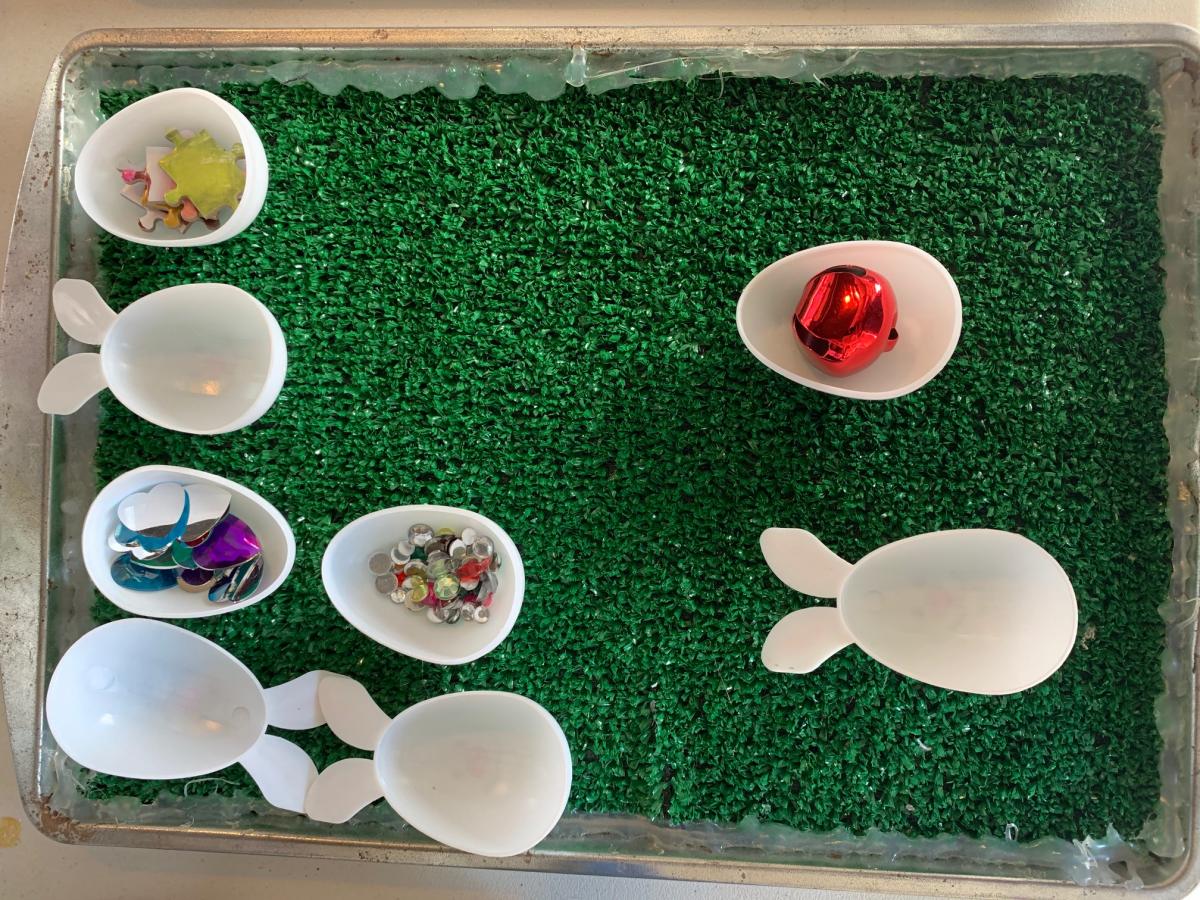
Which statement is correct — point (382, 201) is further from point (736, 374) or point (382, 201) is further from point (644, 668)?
point (644, 668)

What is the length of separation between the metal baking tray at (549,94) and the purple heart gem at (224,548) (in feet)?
0.77

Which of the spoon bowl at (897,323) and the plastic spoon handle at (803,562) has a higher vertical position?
the spoon bowl at (897,323)

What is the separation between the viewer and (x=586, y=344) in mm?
1001

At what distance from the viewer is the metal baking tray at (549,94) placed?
0.96 m

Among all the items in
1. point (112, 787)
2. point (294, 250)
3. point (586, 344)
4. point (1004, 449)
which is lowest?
point (112, 787)

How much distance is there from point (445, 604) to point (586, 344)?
1.21 feet

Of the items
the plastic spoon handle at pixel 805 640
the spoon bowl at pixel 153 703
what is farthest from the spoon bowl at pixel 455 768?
the plastic spoon handle at pixel 805 640

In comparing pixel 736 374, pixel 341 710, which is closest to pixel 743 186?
pixel 736 374

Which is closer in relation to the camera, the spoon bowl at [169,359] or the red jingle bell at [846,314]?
the red jingle bell at [846,314]

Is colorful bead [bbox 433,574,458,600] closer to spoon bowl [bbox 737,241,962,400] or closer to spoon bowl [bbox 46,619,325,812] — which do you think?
spoon bowl [bbox 46,619,325,812]

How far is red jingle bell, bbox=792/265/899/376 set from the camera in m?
0.87

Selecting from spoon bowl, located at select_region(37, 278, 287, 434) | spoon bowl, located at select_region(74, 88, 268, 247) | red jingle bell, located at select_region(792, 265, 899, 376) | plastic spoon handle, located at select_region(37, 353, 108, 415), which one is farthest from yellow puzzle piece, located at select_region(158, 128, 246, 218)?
red jingle bell, located at select_region(792, 265, 899, 376)

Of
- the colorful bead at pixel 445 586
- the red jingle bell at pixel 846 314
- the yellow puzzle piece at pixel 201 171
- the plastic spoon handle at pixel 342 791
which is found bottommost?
the plastic spoon handle at pixel 342 791

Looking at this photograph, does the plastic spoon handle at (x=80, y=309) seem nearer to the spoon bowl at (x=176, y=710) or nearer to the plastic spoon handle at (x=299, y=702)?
the spoon bowl at (x=176, y=710)
